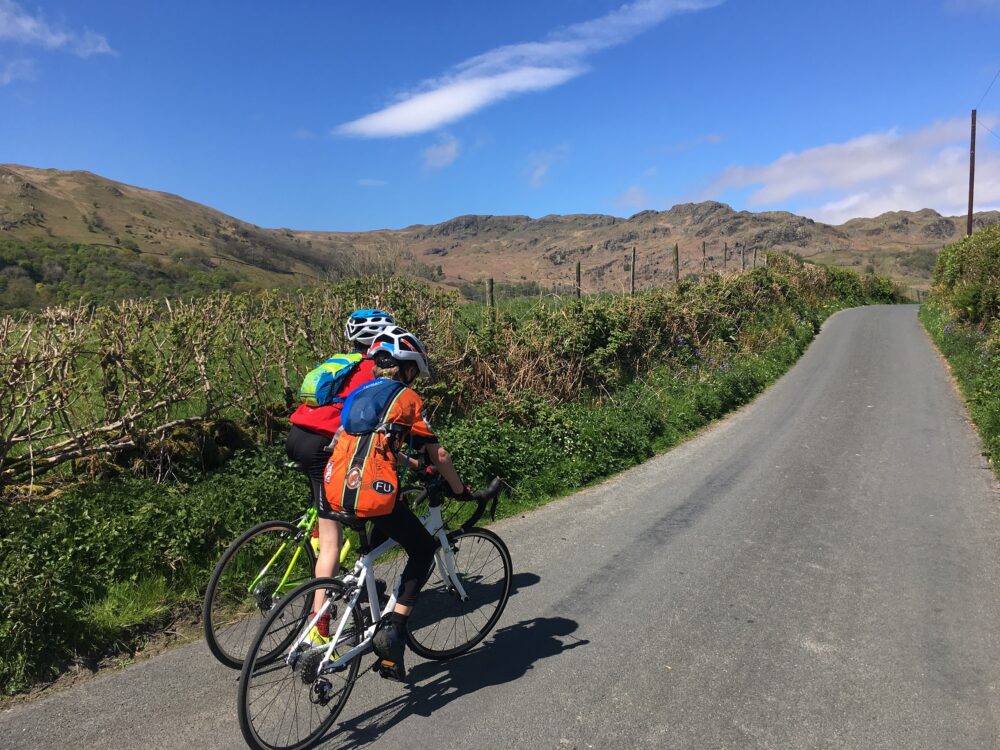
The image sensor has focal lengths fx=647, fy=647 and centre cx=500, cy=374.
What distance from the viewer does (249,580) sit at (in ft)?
15.1

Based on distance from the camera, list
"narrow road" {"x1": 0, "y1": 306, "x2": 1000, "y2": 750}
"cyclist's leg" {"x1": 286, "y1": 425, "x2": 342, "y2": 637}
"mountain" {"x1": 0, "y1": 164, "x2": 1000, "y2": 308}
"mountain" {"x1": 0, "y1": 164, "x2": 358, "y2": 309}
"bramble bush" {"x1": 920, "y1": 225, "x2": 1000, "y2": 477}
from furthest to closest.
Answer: "mountain" {"x1": 0, "y1": 164, "x2": 358, "y2": 309}
"mountain" {"x1": 0, "y1": 164, "x2": 1000, "y2": 308}
"bramble bush" {"x1": 920, "y1": 225, "x2": 1000, "y2": 477}
"cyclist's leg" {"x1": 286, "y1": 425, "x2": 342, "y2": 637}
"narrow road" {"x1": 0, "y1": 306, "x2": 1000, "y2": 750}

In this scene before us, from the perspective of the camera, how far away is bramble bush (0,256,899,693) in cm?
431

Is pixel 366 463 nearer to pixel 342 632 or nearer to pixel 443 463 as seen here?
pixel 443 463

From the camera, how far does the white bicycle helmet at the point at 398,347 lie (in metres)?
3.54

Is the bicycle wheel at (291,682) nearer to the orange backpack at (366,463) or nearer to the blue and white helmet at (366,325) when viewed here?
the orange backpack at (366,463)

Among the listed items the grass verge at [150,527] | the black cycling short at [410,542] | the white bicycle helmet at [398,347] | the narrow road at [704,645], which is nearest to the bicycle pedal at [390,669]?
the narrow road at [704,645]

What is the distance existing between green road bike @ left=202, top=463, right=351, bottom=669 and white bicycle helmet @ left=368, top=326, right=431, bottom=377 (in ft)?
3.69

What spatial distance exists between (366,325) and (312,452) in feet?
2.91

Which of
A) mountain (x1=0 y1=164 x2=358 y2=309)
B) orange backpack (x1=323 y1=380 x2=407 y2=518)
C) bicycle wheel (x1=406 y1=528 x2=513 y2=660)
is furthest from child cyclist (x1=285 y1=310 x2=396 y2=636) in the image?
mountain (x1=0 y1=164 x2=358 y2=309)

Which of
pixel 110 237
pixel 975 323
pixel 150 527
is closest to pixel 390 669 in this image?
pixel 150 527

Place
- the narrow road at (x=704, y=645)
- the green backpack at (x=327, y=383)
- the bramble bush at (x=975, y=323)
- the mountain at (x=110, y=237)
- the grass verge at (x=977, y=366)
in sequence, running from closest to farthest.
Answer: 1. the narrow road at (x=704, y=645)
2. the green backpack at (x=327, y=383)
3. the grass verge at (x=977, y=366)
4. the bramble bush at (x=975, y=323)
5. the mountain at (x=110, y=237)

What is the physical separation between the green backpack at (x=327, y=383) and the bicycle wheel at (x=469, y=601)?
1.16 metres

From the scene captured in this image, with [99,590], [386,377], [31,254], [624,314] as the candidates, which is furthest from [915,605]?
[31,254]

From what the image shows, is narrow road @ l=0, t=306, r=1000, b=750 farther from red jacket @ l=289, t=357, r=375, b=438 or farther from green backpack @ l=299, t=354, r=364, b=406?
green backpack @ l=299, t=354, r=364, b=406
